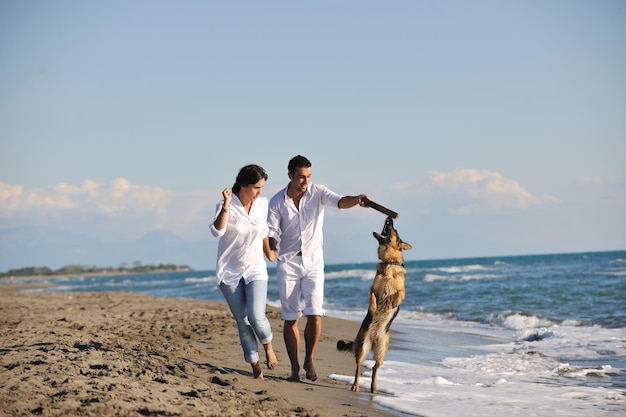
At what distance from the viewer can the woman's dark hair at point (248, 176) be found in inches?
234

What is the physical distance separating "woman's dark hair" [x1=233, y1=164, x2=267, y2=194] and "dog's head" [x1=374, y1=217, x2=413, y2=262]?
4.05 feet

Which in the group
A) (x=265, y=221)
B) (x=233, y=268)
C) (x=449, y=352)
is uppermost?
(x=265, y=221)

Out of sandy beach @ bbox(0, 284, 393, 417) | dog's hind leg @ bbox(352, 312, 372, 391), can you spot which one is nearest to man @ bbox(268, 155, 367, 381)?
dog's hind leg @ bbox(352, 312, 372, 391)

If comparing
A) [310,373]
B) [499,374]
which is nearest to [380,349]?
[310,373]

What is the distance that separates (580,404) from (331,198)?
9.61 ft

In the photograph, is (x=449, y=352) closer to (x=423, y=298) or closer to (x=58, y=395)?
(x=58, y=395)

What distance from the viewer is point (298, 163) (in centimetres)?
611

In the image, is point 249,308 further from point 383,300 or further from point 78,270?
point 78,270

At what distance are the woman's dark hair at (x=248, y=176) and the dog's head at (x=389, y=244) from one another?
1234mm

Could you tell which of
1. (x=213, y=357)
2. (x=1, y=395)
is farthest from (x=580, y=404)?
(x=1, y=395)

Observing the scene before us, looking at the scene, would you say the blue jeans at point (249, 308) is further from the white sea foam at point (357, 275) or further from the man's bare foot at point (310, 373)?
the white sea foam at point (357, 275)

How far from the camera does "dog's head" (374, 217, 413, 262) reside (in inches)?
232

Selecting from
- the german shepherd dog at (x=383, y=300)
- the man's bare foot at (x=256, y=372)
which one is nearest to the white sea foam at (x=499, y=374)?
the german shepherd dog at (x=383, y=300)

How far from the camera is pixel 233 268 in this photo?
6.00 meters
